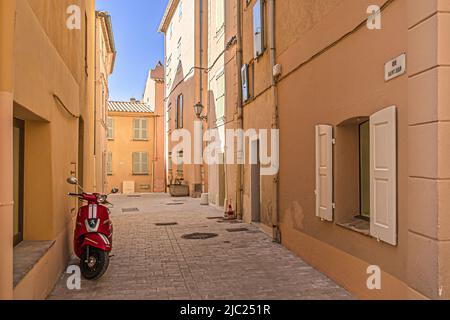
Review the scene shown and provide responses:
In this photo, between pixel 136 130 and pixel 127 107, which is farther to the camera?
pixel 127 107

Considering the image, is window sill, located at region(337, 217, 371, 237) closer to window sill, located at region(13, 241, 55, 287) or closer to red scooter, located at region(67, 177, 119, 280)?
red scooter, located at region(67, 177, 119, 280)

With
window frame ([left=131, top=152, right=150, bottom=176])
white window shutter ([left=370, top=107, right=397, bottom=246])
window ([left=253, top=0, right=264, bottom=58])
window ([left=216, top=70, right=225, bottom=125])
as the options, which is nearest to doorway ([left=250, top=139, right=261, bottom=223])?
window ([left=253, top=0, right=264, bottom=58])

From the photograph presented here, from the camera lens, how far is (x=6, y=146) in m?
2.98

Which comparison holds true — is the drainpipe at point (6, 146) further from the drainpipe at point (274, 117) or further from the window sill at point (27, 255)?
the drainpipe at point (274, 117)

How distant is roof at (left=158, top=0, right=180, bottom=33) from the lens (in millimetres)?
22639

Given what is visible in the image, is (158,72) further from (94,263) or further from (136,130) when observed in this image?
(94,263)

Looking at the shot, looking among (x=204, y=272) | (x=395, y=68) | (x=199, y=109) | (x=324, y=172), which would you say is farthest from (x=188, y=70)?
(x=395, y=68)

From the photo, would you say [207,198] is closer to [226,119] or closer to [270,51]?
[226,119]

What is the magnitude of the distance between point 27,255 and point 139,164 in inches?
950

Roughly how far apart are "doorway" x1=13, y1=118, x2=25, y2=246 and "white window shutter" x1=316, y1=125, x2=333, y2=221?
3.87 metres

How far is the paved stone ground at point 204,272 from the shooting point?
460 centimetres

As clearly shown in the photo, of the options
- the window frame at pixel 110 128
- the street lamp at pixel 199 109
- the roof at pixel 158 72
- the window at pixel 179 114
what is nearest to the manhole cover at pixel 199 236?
the street lamp at pixel 199 109

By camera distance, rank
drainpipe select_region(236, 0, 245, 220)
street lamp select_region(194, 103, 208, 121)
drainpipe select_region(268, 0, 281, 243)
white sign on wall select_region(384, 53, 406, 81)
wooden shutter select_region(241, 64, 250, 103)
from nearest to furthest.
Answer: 1. white sign on wall select_region(384, 53, 406, 81)
2. drainpipe select_region(268, 0, 281, 243)
3. wooden shutter select_region(241, 64, 250, 103)
4. drainpipe select_region(236, 0, 245, 220)
5. street lamp select_region(194, 103, 208, 121)

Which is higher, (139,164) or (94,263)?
(139,164)
